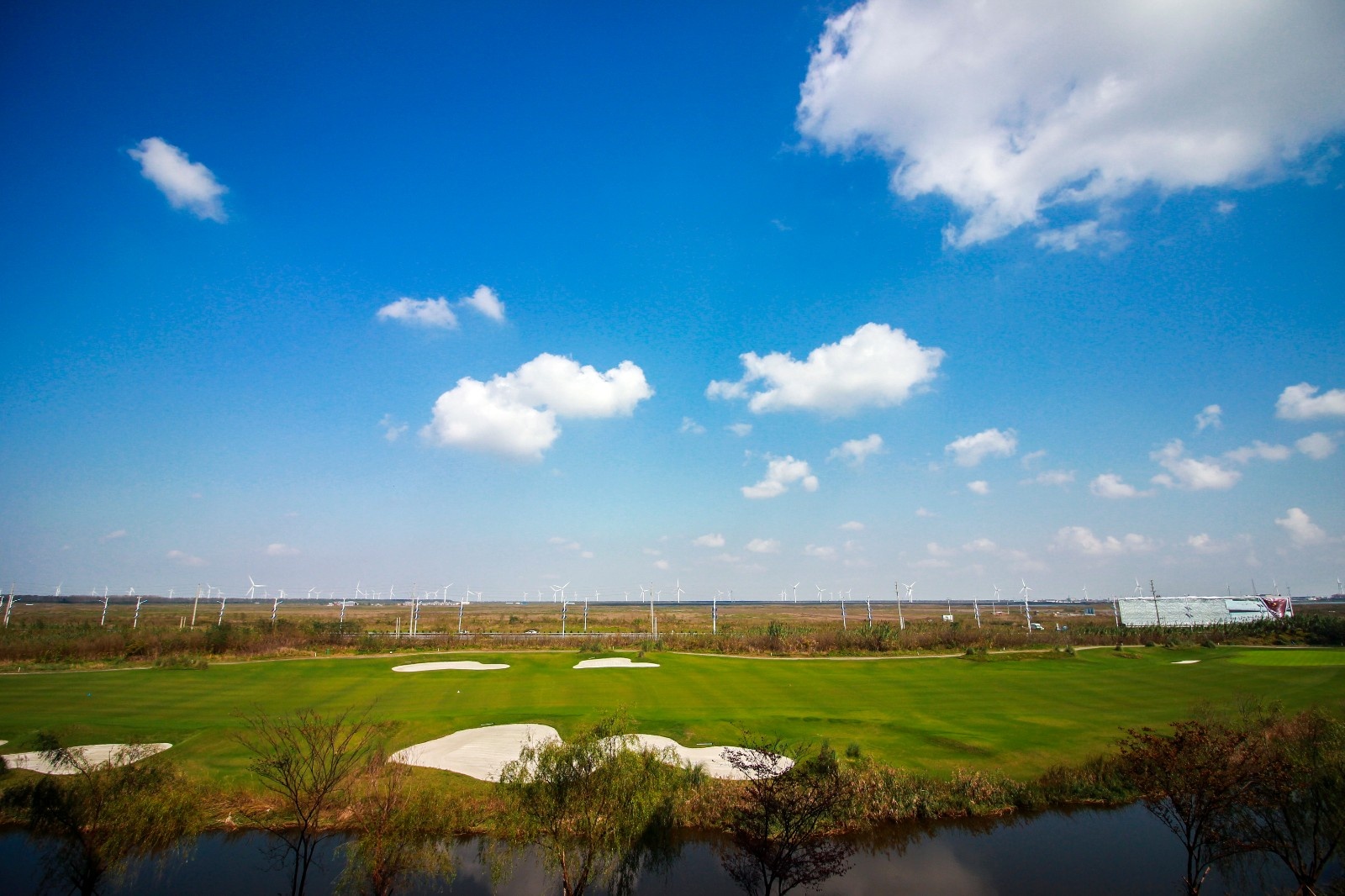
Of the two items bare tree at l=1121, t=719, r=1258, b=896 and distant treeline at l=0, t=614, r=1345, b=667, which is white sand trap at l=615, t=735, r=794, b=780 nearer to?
bare tree at l=1121, t=719, r=1258, b=896

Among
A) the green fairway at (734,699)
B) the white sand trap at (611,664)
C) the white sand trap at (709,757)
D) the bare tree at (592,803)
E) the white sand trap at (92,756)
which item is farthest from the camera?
the white sand trap at (611,664)

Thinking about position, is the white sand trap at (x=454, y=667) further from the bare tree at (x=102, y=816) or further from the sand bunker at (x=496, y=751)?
the bare tree at (x=102, y=816)

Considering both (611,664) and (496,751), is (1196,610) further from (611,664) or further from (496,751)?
(496,751)

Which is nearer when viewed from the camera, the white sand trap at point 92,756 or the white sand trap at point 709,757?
the white sand trap at point 92,756

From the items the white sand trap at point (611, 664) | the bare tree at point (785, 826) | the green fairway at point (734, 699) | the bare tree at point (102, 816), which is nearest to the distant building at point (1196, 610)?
the green fairway at point (734, 699)

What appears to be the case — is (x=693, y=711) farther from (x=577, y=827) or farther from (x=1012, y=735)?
(x=577, y=827)

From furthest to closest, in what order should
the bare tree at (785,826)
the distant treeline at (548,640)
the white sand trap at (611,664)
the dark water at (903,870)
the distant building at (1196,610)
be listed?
the distant building at (1196,610)
the distant treeline at (548,640)
the white sand trap at (611,664)
the dark water at (903,870)
the bare tree at (785,826)

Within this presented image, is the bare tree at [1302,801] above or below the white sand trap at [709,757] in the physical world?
above

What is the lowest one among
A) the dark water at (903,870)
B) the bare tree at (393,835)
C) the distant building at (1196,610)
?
the dark water at (903,870)

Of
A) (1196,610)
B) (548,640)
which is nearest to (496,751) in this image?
(548,640)
